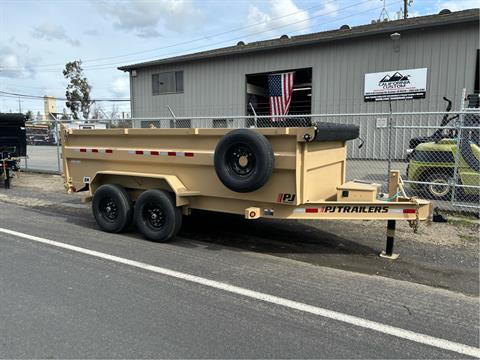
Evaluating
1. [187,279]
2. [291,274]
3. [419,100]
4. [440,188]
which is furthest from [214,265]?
[419,100]

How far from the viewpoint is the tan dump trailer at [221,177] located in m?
5.14

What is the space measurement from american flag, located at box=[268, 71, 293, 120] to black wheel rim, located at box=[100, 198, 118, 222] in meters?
13.5

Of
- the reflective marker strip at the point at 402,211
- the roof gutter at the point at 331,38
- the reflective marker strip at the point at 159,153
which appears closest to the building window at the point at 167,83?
the roof gutter at the point at 331,38

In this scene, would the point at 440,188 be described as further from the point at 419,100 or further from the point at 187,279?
the point at 419,100

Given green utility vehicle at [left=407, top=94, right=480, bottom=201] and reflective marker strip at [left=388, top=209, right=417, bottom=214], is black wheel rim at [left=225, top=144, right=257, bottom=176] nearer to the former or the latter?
reflective marker strip at [left=388, top=209, right=417, bottom=214]

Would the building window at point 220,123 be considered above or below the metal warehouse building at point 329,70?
below

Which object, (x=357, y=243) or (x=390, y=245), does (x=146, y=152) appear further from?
(x=390, y=245)

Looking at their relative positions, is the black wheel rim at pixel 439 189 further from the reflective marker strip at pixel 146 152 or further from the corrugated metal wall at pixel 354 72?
the reflective marker strip at pixel 146 152

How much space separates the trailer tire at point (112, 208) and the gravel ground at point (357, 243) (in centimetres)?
75

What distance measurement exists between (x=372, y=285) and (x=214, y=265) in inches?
74.6

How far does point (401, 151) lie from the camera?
14.1 meters

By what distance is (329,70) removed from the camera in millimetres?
17375

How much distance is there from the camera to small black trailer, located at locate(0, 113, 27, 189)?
12245 mm

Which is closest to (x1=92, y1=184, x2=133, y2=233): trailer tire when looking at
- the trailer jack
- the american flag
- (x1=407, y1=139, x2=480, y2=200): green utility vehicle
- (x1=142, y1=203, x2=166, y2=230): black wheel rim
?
(x1=142, y1=203, x2=166, y2=230): black wheel rim
